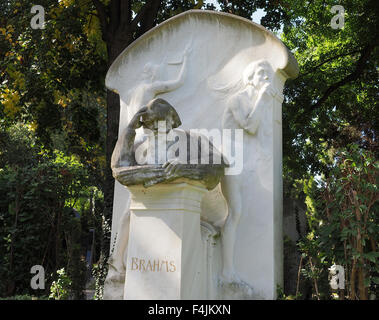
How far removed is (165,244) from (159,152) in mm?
979

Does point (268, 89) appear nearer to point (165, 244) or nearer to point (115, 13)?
point (165, 244)

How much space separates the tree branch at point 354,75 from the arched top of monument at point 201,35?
537cm

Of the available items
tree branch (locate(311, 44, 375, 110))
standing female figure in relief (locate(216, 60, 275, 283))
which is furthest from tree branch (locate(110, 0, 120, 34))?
tree branch (locate(311, 44, 375, 110))

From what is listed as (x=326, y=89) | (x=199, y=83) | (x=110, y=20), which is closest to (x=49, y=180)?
(x=199, y=83)

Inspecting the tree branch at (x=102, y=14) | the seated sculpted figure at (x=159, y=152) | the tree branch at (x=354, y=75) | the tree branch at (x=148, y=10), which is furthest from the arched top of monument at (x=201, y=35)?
the tree branch at (x=354, y=75)

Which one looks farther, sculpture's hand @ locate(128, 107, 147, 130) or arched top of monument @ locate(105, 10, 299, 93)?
arched top of monument @ locate(105, 10, 299, 93)

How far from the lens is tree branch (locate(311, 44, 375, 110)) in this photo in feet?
35.6

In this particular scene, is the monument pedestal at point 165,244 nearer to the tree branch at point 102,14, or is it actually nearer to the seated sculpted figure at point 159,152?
the seated sculpted figure at point 159,152

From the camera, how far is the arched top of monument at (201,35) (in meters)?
6.04

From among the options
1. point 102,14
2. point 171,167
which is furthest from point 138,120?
point 102,14

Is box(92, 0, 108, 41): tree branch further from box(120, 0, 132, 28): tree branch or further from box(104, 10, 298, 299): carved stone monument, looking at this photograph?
box(104, 10, 298, 299): carved stone monument

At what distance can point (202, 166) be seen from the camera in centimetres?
464

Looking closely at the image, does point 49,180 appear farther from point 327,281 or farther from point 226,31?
point 327,281
